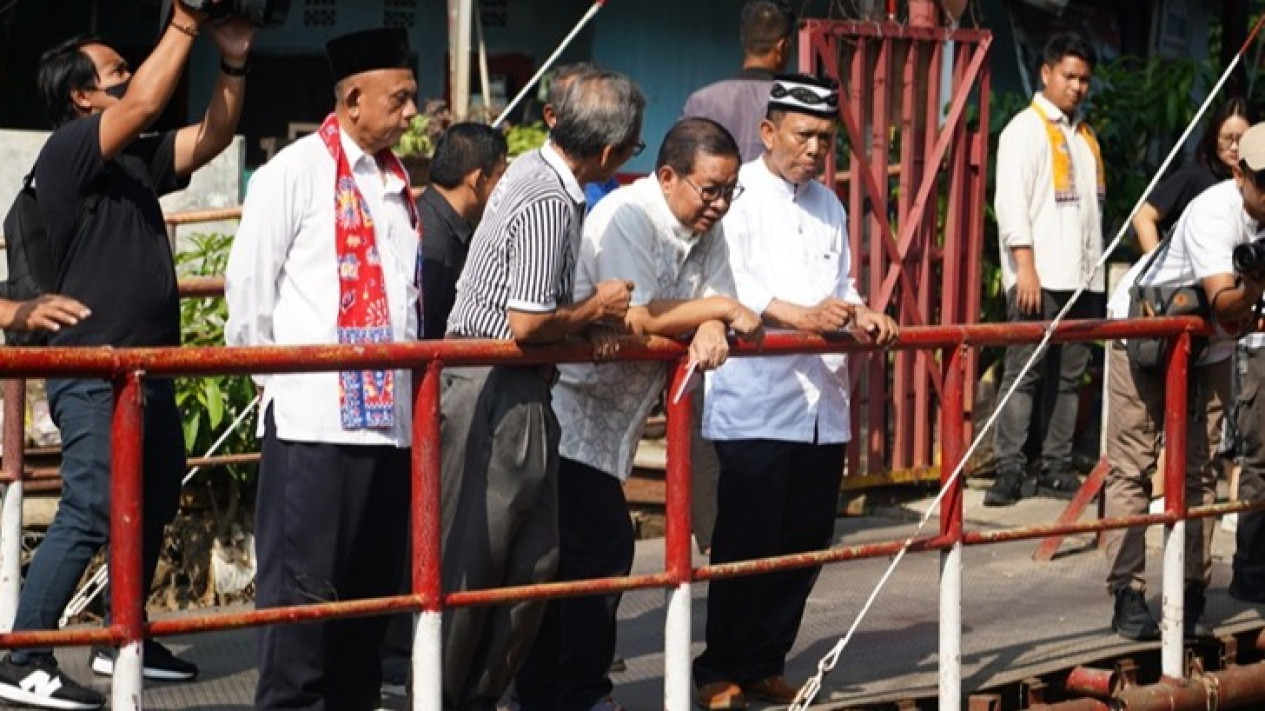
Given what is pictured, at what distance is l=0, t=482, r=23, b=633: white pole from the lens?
20.2 feet

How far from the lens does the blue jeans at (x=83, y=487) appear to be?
18.2ft

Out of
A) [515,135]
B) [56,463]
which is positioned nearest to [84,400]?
[56,463]

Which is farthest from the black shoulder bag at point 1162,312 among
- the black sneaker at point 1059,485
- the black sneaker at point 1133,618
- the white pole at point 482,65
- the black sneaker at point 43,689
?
the white pole at point 482,65

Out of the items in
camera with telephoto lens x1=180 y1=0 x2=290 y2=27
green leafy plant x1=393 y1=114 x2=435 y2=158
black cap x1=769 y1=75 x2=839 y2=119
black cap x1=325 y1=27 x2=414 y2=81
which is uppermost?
camera with telephoto lens x1=180 y1=0 x2=290 y2=27

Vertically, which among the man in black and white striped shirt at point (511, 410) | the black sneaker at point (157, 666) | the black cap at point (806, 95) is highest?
the black cap at point (806, 95)

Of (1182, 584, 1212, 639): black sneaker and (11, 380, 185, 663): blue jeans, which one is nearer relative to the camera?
(11, 380, 185, 663): blue jeans

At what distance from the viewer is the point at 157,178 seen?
5.68 meters

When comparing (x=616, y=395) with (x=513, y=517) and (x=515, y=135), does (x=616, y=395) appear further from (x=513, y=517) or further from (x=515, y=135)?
(x=515, y=135)

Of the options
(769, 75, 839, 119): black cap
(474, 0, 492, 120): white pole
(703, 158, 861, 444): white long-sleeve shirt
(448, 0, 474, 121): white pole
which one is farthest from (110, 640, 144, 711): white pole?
(474, 0, 492, 120): white pole

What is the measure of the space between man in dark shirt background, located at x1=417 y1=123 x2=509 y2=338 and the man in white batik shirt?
84 cm

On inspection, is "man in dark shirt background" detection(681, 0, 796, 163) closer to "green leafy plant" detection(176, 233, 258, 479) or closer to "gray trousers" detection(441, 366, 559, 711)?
"green leafy plant" detection(176, 233, 258, 479)

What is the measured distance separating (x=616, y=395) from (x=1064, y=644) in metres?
2.15

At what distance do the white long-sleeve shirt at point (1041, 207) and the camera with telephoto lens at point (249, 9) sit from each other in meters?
4.84

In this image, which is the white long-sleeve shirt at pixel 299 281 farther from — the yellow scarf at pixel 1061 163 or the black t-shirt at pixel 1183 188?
the yellow scarf at pixel 1061 163
